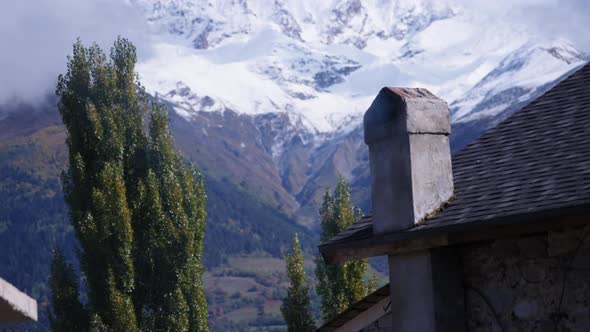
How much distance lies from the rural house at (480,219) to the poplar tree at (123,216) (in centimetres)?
1522

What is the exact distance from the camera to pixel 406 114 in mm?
11312

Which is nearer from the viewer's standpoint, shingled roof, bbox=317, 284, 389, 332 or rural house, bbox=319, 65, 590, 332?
rural house, bbox=319, 65, 590, 332

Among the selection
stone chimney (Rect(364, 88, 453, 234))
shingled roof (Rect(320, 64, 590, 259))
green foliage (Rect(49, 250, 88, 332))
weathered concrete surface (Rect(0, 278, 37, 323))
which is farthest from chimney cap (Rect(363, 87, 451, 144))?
green foliage (Rect(49, 250, 88, 332))

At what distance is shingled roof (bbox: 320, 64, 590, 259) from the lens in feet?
32.6

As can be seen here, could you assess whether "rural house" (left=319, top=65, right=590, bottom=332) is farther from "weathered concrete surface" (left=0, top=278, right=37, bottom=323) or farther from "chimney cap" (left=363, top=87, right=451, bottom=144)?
"weathered concrete surface" (left=0, top=278, right=37, bottom=323)

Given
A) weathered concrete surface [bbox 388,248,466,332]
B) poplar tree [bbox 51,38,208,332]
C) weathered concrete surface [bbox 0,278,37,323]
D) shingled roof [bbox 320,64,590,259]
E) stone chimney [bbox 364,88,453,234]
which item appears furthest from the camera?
poplar tree [bbox 51,38,208,332]

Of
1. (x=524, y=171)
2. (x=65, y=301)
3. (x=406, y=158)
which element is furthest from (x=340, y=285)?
(x=524, y=171)

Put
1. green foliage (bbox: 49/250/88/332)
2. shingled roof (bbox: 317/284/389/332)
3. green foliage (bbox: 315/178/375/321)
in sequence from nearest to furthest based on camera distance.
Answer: shingled roof (bbox: 317/284/389/332), green foliage (bbox: 49/250/88/332), green foliage (bbox: 315/178/375/321)

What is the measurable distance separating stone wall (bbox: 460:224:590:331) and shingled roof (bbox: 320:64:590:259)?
39 cm

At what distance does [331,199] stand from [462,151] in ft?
70.9

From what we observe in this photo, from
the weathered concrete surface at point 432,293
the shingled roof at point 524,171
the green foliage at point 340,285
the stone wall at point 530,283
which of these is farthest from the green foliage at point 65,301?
the stone wall at point 530,283

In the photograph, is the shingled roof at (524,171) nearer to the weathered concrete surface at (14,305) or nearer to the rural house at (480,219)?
the rural house at (480,219)

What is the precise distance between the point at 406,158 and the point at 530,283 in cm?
181

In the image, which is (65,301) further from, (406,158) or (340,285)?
(406,158)
